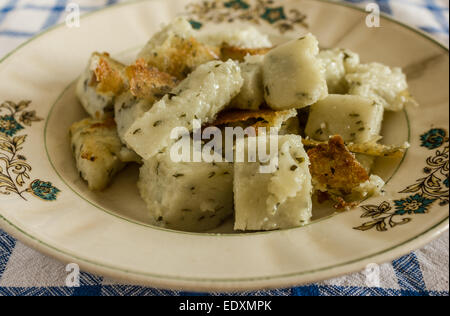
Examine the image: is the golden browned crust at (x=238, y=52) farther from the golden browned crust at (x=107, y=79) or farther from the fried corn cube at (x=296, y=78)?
the golden browned crust at (x=107, y=79)

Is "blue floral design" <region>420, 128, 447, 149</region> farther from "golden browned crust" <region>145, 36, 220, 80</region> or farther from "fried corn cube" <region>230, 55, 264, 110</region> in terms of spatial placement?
"golden browned crust" <region>145, 36, 220, 80</region>

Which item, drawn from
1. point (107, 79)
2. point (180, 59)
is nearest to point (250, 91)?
point (180, 59)

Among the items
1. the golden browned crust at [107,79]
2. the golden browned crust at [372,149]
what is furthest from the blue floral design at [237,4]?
the golden browned crust at [372,149]

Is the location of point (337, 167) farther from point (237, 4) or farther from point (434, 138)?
point (237, 4)

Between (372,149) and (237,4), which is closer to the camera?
(372,149)

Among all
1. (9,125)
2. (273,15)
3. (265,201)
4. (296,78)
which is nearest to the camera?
(265,201)

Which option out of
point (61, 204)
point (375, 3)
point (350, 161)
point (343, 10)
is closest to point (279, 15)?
point (343, 10)
